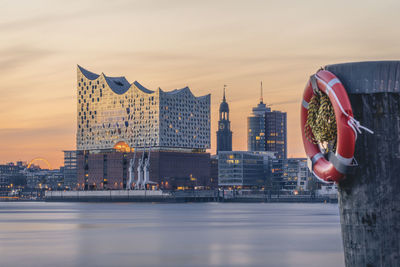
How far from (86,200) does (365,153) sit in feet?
596

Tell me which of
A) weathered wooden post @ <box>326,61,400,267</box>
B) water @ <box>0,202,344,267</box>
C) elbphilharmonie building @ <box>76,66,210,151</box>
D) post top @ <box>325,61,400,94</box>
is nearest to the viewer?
weathered wooden post @ <box>326,61,400,267</box>

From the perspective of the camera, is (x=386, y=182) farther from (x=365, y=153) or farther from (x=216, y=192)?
(x=216, y=192)

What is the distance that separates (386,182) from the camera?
448 inches

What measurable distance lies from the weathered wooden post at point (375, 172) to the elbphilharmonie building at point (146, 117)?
175166mm

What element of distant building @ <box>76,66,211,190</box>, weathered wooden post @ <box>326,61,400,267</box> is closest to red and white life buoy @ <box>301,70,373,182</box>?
weathered wooden post @ <box>326,61,400,267</box>

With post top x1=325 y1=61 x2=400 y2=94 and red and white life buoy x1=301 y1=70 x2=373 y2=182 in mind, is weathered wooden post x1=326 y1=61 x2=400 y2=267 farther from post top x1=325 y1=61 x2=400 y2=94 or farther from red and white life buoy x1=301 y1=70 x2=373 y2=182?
red and white life buoy x1=301 y1=70 x2=373 y2=182

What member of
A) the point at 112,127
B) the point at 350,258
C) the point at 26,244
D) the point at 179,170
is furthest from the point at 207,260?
the point at 112,127

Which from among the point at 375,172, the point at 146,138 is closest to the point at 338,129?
the point at 375,172

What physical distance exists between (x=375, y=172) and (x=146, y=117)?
587ft

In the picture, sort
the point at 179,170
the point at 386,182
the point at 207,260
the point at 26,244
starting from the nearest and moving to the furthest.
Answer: the point at 386,182 → the point at 207,260 → the point at 26,244 → the point at 179,170

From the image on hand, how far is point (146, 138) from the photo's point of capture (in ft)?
622

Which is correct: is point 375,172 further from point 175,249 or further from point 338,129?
point 175,249

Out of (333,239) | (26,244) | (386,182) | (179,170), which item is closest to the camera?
(386,182)

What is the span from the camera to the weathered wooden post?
1135 centimetres
